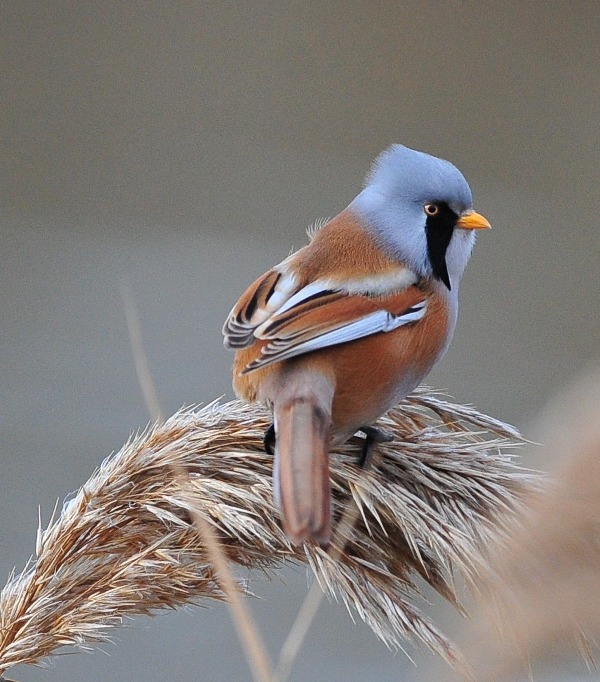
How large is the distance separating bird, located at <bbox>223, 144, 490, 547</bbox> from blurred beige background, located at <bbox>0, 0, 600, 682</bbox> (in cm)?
128

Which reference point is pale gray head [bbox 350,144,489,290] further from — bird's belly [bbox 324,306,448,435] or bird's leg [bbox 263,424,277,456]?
bird's leg [bbox 263,424,277,456]

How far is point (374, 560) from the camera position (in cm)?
75

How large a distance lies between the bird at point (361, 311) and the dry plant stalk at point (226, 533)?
0.05m

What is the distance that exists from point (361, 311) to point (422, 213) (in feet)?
0.46

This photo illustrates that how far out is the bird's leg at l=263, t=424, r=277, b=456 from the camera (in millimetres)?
829

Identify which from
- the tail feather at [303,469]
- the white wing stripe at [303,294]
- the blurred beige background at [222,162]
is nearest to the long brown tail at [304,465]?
the tail feather at [303,469]

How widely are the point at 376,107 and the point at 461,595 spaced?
1805 millimetres

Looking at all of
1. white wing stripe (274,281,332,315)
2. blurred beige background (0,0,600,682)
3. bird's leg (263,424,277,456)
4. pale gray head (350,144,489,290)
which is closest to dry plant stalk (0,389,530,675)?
bird's leg (263,424,277,456)

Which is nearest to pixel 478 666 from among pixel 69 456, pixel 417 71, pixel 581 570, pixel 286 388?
pixel 581 570

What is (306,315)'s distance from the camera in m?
0.89

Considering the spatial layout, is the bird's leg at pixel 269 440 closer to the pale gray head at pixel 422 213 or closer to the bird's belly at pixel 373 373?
the bird's belly at pixel 373 373

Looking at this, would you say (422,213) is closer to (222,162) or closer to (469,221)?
(469,221)

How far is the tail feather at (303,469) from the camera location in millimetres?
632

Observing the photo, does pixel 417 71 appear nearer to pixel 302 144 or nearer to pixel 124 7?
pixel 302 144
